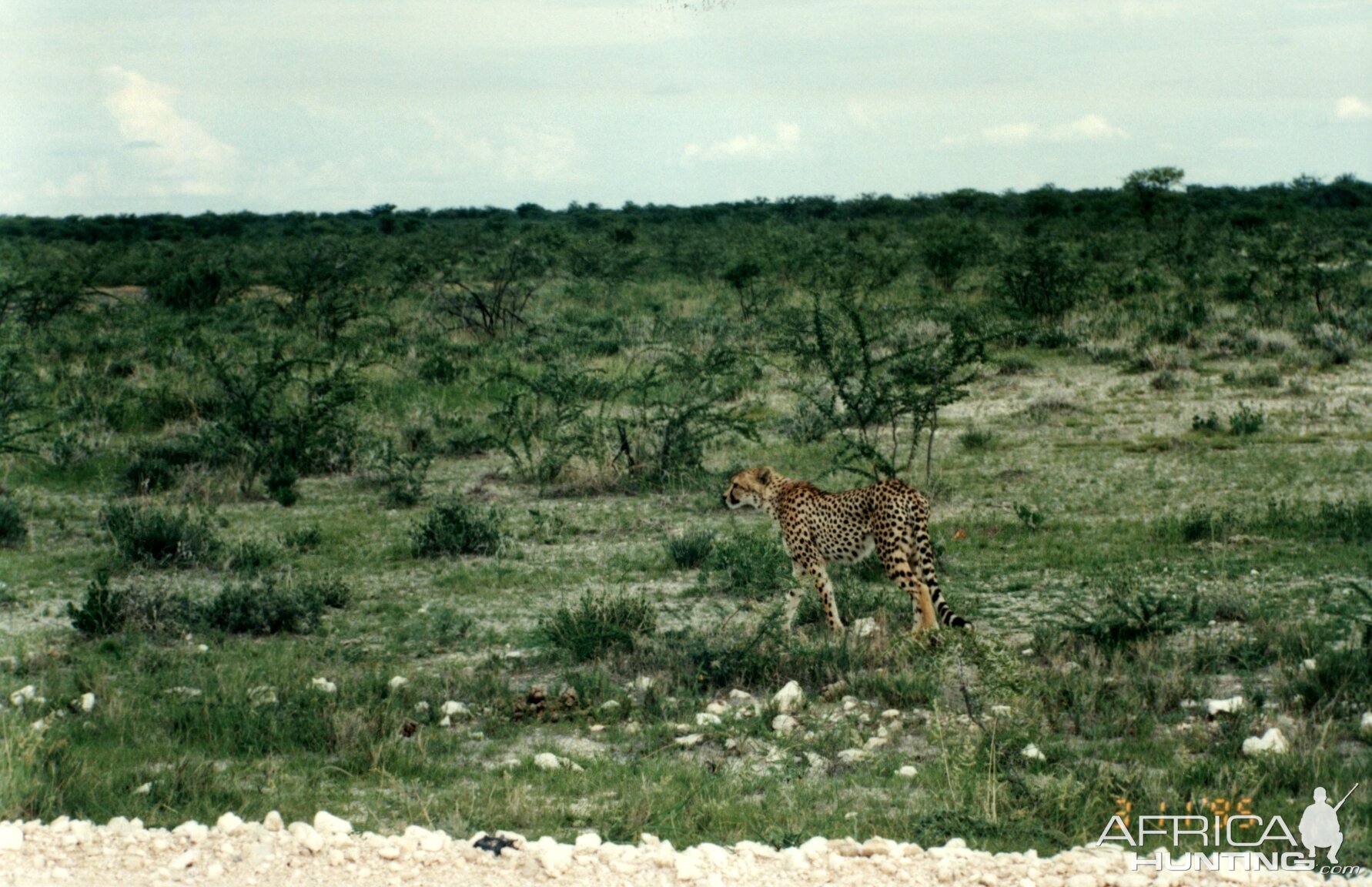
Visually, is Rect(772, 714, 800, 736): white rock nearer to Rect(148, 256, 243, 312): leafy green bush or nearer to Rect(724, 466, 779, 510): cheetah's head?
Rect(724, 466, 779, 510): cheetah's head

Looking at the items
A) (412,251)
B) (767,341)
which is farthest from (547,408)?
(412,251)

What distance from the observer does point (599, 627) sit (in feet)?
26.5

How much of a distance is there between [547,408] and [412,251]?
1992 centimetres

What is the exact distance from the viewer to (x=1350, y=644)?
23.0 feet

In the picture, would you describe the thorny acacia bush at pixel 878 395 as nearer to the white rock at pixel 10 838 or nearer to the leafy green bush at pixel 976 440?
the leafy green bush at pixel 976 440

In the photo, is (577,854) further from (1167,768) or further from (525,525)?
(525,525)

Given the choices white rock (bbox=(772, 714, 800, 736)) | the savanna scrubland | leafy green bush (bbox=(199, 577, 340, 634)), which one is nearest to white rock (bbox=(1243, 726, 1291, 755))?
the savanna scrubland

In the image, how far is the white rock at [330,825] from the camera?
494 cm

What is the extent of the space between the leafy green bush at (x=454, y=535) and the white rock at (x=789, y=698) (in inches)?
173

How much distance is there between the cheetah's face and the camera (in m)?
9.41

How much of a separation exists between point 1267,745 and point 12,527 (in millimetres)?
9555

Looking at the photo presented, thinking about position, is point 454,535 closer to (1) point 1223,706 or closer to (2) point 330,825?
(2) point 330,825

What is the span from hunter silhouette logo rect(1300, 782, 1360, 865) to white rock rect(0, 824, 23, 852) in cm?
439

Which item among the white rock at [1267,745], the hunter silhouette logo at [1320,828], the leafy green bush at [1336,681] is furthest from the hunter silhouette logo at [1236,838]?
the leafy green bush at [1336,681]
